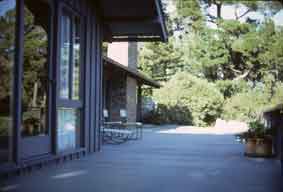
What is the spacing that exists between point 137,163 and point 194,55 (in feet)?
36.2

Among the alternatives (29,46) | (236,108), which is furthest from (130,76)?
(29,46)

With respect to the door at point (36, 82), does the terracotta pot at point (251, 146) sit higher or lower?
lower

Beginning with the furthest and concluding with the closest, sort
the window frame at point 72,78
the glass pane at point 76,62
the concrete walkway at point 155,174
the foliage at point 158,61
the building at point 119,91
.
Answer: the foliage at point 158,61, the building at point 119,91, the glass pane at point 76,62, the window frame at point 72,78, the concrete walkway at point 155,174

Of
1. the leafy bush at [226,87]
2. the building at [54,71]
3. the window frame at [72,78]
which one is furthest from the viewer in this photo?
the leafy bush at [226,87]

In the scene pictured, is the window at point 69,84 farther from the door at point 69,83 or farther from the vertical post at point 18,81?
the vertical post at point 18,81

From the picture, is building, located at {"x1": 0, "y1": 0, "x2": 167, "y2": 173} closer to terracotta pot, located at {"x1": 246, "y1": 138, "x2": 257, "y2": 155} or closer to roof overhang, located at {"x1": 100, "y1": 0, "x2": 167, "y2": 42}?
roof overhang, located at {"x1": 100, "y1": 0, "x2": 167, "y2": 42}

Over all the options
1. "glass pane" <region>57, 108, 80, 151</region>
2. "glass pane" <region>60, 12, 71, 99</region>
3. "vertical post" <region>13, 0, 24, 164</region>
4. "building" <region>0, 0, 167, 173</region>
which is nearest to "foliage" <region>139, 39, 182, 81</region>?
"building" <region>0, 0, 167, 173</region>

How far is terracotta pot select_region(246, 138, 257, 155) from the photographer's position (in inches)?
318

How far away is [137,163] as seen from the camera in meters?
6.84

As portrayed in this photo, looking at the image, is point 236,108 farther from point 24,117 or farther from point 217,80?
point 24,117

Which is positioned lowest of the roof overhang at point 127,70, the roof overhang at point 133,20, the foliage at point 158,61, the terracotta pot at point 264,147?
the terracotta pot at point 264,147

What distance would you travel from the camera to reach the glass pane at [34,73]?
18.7 ft

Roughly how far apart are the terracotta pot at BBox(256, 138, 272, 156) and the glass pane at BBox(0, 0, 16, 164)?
4824mm

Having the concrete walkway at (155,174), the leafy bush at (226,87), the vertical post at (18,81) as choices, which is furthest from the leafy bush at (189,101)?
the vertical post at (18,81)
